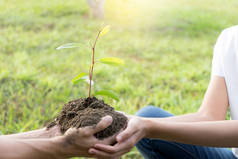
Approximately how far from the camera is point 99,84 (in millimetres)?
3039

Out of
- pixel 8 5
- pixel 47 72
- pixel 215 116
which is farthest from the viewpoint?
pixel 8 5

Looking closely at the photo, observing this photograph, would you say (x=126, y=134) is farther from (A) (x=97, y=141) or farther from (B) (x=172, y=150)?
(B) (x=172, y=150)

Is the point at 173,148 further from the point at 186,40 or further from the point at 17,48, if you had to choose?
the point at 186,40

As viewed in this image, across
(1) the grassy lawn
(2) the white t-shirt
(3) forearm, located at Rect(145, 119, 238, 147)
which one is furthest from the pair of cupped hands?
(2) the white t-shirt

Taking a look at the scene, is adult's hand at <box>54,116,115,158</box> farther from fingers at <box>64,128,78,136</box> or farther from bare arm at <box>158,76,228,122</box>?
bare arm at <box>158,76,228,122</box>

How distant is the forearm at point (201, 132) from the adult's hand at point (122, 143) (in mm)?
87

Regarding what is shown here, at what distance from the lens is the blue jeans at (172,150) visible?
4.95 ft

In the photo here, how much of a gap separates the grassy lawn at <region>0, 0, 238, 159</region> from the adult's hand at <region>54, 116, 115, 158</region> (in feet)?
1.57

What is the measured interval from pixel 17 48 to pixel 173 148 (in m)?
2.79

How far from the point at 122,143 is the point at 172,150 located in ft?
1.93

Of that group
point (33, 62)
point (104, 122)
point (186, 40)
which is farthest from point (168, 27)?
point (104, 122)

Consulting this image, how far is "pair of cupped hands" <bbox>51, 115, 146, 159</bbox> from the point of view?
1047 mm

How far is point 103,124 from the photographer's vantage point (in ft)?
3.46

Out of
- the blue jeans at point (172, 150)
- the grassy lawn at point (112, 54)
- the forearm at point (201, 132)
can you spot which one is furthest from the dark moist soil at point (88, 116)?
the blue jeans at point (172, 150)
